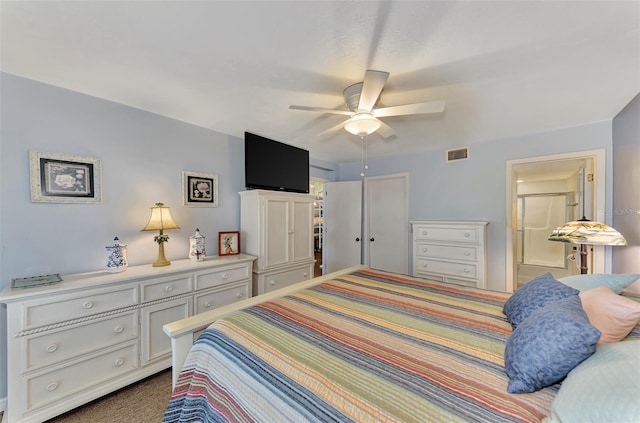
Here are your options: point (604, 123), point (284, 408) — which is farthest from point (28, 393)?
point (604, 123)

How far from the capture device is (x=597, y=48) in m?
1.45

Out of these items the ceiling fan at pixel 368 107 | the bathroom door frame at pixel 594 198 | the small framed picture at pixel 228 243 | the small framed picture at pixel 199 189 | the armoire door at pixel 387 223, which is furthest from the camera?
the armoire door at pixel 387 223

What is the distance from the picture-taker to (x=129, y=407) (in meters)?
1.70

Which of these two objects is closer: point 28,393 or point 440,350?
point 440,350

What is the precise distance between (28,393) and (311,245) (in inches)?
102

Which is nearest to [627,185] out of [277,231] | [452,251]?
[452,251]

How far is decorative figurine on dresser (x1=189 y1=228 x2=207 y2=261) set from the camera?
2.42 metres

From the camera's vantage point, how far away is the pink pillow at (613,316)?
0.85 m

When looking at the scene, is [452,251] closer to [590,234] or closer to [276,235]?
[590,234]

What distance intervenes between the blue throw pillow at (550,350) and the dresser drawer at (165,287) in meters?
2.25

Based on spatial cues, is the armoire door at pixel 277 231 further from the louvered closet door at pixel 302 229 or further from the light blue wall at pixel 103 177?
the light blue wall at pixel 103 177

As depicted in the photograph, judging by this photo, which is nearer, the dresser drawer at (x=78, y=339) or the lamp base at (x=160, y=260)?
the dresser drawer at (x=78, y=339)

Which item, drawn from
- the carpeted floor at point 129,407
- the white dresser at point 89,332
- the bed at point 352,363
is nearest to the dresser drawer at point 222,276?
the white dresser at point 89,332

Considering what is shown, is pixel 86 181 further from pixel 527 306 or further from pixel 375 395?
pixel 527 306
